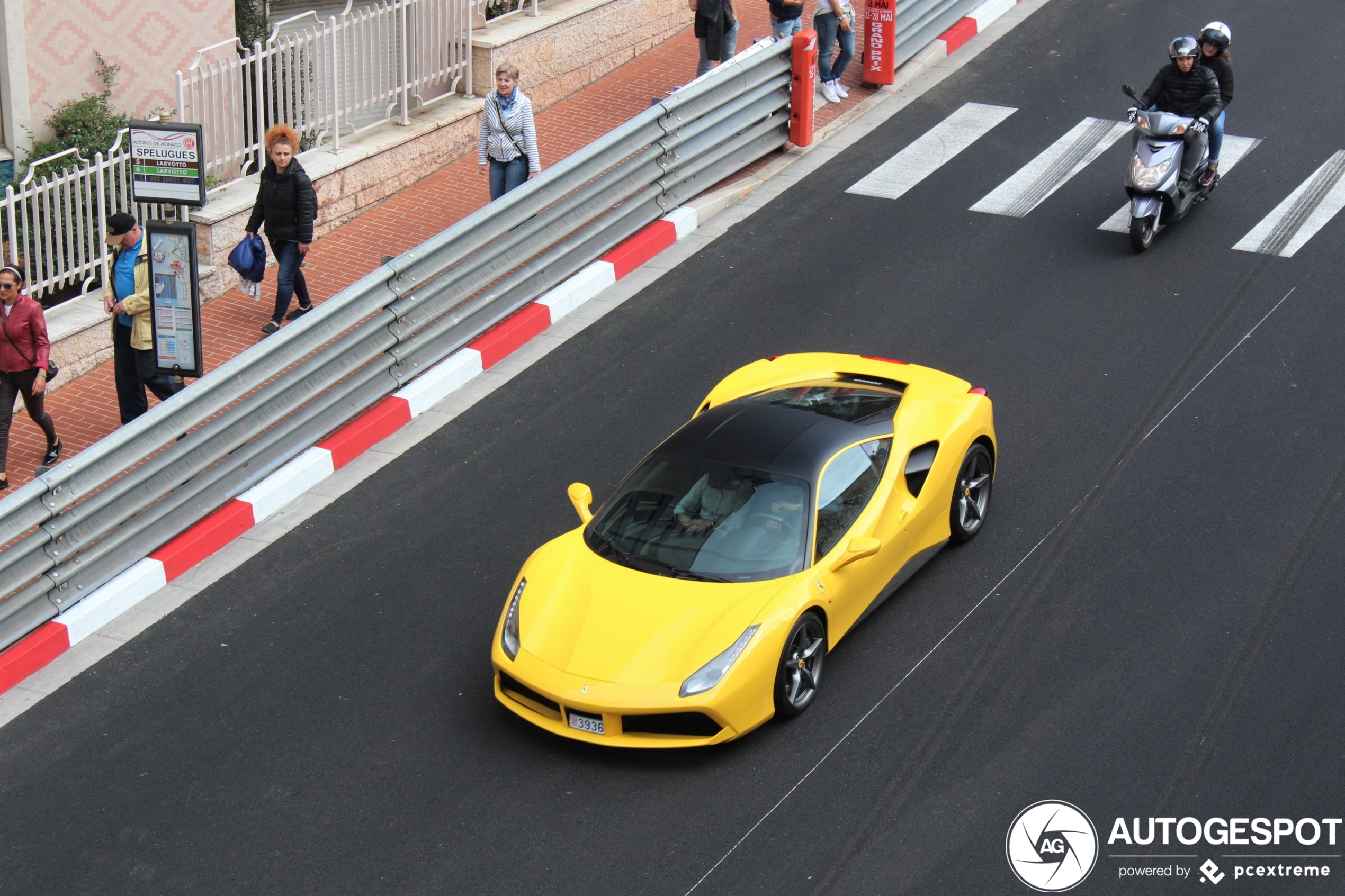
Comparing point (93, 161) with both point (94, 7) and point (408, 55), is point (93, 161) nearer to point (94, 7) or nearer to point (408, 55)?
point (94, 7)

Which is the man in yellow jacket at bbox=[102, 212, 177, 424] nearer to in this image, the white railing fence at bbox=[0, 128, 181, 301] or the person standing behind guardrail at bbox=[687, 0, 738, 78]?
the white railing fence at bbox=[0, 128, 181, 301]

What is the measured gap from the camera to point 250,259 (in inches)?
460

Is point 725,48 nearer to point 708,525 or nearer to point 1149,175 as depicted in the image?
point 1149,175

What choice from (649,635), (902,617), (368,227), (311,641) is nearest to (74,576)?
(311,641)

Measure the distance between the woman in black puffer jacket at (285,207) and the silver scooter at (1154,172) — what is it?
6.95 meters

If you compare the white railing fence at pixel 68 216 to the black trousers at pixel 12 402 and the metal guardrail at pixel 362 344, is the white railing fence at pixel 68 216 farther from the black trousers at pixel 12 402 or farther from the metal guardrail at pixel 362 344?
the metal guardrail at pixel 362 344

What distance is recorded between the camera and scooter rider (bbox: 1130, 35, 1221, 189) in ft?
41.7

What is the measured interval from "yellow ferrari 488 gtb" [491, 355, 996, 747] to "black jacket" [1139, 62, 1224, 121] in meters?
5.26

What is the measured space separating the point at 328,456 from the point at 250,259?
2.29 m

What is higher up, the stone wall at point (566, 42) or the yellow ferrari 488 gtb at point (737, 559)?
the stone wall at point (566, 42)

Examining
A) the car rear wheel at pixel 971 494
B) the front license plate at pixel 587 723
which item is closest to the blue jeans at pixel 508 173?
the car rear wheel at pixel 971 494

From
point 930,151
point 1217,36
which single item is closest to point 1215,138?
point 1217,36

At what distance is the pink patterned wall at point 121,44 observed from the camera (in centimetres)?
1373

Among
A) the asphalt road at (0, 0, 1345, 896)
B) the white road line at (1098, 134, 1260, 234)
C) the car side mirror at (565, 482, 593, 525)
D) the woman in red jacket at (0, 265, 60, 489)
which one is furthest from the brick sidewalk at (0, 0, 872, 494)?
the car side mirror at (565, 482, 593, 525)
